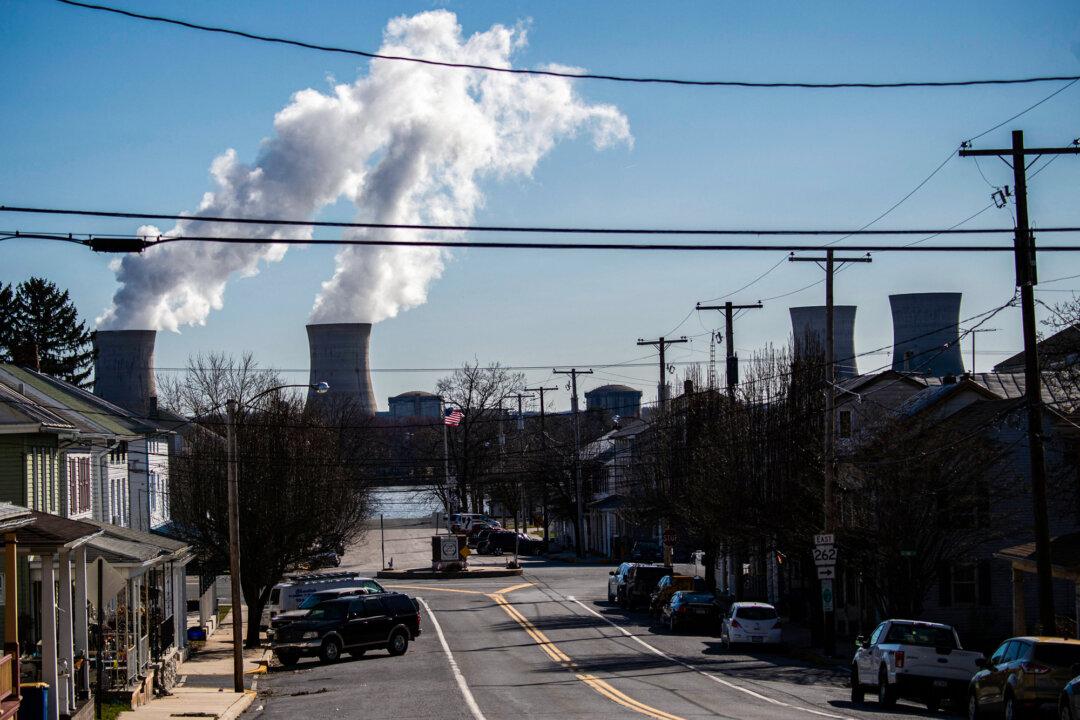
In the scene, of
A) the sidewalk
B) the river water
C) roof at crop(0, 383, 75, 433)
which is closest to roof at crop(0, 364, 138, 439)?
roof at crop(0, 383, 75, 433)

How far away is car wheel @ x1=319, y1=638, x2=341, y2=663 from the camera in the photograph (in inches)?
1342

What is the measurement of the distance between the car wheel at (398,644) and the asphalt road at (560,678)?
0.26 m

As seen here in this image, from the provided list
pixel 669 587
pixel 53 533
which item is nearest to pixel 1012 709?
pixel 53 533

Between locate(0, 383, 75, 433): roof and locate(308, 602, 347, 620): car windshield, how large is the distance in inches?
322

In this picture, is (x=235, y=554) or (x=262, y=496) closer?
(x=235, y=554)

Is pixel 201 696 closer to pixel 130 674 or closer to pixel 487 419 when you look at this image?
pixel 130 674

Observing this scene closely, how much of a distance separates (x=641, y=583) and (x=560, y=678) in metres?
19.7

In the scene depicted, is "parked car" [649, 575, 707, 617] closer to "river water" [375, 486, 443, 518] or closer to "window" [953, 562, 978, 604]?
"window" [953, 562, 978, 604]

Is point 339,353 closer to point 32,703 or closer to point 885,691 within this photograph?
point 885,691

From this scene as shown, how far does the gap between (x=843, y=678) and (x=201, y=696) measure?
14524mm

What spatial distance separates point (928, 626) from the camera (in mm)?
23438

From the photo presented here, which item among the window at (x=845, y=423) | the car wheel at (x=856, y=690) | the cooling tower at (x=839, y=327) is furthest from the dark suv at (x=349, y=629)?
the cooling tower at (x=839, y=327)

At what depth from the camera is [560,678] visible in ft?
93.1

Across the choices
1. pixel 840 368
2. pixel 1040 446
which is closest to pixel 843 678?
pixel 1040 446
